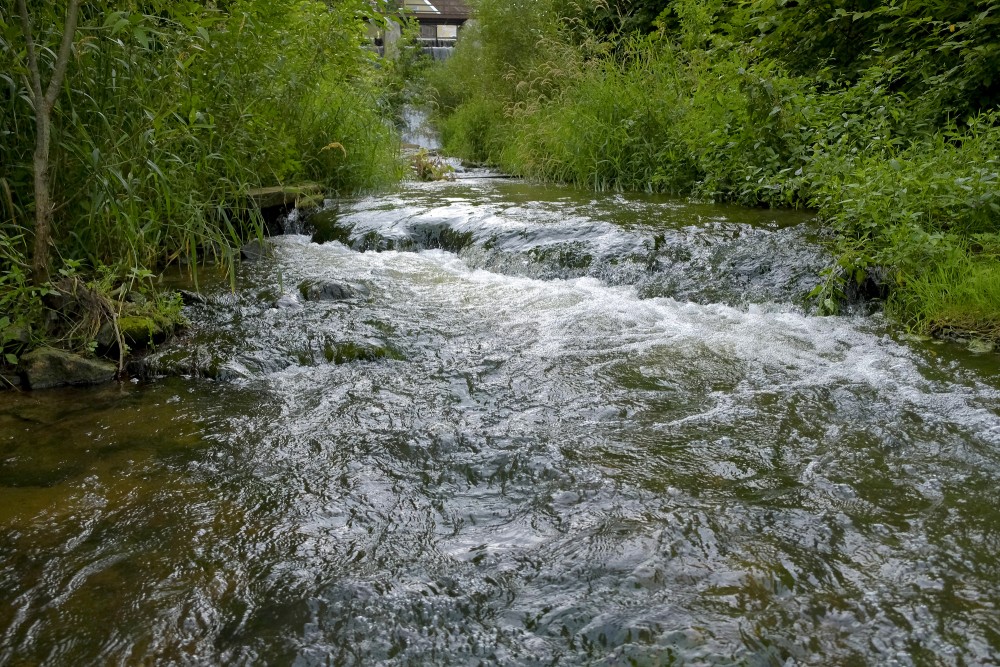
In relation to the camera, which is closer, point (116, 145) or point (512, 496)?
point (512, 496)

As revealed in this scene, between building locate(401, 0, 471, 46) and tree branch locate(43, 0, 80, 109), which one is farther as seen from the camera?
building locate(401, 0, 471, 46)

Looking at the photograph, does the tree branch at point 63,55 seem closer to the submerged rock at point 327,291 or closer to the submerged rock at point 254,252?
the submerged rock at point 327,291

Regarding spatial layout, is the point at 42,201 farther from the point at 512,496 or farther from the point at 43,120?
the point at 512,496

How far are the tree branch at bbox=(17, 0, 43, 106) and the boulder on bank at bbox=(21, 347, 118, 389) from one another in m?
1.18

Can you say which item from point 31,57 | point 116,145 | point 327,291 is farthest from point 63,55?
point 327,291

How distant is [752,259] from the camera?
554 centimetres

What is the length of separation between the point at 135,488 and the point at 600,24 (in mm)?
13374

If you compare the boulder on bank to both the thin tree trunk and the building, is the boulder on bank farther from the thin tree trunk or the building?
the building

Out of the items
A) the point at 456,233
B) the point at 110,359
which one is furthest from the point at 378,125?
the point at 110,359

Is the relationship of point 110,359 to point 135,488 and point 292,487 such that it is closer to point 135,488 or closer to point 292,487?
point 135,488

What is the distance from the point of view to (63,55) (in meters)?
3.42

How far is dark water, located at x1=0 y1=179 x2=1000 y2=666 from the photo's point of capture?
1964mm

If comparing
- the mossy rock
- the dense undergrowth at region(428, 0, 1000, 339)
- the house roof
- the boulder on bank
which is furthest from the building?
the boulder on bank

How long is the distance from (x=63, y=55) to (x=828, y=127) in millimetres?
5914
